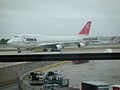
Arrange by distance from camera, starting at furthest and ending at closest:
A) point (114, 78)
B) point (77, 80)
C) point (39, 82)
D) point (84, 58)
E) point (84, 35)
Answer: point (84, 35) → point (77, 80) → point (114, 78) → point (39, 82) → point (84, 58)

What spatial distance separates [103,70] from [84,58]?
93.6 inches

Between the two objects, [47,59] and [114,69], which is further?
[114,69]

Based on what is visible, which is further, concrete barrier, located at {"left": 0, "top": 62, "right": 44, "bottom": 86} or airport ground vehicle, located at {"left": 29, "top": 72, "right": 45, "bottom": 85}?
concrete barrier, located at {"left": 0, "top": 62, "right": 44, "bottom": 86}

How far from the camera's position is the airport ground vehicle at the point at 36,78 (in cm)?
421

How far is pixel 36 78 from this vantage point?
174 inches

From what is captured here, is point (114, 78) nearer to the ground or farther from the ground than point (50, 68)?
nearer to the ground

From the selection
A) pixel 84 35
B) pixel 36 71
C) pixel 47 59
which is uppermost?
pixel 84 35

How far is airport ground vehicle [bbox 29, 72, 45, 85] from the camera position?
4207 mm

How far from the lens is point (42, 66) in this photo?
4.88 m

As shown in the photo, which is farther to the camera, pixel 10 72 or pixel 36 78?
pixel 10 72

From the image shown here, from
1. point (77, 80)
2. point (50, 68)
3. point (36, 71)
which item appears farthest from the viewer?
point (77, 80)

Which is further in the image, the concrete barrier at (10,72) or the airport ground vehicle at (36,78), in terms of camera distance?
the concrete barrier at (10,72)

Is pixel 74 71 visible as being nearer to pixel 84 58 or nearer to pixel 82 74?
pixel 82 74

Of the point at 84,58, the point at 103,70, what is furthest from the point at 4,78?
the point at 103,70
